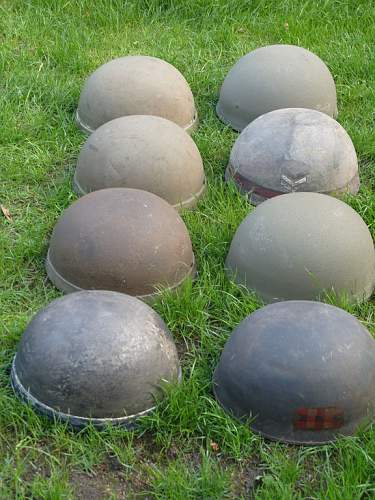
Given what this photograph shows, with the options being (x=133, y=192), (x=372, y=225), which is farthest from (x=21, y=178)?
(x=372, y=225)

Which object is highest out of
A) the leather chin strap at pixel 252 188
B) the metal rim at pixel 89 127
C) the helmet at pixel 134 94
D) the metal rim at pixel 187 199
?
the helmet at pixel 134 94

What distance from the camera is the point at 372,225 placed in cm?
488

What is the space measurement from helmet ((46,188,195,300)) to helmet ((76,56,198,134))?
4.26ft

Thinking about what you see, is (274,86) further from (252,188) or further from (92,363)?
(92,363)

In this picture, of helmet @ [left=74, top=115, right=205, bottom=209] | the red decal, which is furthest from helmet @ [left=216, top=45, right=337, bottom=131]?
the red decal

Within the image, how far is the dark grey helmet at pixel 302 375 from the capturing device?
333 cm

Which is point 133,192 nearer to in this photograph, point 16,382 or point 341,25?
point 16,382

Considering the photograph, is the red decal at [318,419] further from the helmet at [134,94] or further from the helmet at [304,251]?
the helmet at [134,94]

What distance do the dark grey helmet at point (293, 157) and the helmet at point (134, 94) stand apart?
2.37 feet

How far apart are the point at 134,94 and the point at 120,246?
1724 millimetres

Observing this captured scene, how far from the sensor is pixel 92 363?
3.34 metres

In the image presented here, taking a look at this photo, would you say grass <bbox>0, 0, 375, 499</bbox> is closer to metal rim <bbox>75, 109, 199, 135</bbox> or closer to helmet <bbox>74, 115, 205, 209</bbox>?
metal rim <bbox>75, 109, 199, 135</bbox>

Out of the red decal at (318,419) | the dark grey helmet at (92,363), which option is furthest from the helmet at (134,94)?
the red decal at (318,419)

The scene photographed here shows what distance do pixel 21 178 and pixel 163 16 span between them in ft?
9.41
